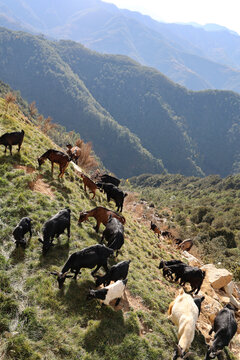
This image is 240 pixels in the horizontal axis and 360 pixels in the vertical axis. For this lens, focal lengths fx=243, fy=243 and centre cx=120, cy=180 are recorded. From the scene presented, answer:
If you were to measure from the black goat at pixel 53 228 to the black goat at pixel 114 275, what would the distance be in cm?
204

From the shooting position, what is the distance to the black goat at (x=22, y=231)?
307 inches

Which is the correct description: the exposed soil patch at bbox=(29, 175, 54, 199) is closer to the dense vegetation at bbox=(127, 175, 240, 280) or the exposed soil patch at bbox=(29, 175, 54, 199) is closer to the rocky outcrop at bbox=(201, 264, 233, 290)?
the rocky outcrop at bbox=(201, 264, 233, 290)

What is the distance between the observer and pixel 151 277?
10.5m

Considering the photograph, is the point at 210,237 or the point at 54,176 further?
the point at 210,237

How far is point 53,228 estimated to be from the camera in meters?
Answer: 8.41

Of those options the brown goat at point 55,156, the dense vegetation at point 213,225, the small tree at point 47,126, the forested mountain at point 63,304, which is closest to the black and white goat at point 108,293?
the forested mountain at point 63,304

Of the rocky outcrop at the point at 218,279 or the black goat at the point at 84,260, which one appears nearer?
the black goat at the point at 84,260

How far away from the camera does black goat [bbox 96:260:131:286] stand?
7.64 meters

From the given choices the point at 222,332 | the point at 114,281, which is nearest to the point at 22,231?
the point at 114,281

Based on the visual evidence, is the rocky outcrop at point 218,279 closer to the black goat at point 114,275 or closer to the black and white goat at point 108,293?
the black goat at point 114,275

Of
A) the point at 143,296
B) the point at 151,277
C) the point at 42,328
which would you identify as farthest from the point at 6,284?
the point at 151,277

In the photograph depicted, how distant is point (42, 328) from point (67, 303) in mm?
913

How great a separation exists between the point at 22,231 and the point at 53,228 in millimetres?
995

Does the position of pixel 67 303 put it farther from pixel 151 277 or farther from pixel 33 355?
pixel 151 277
